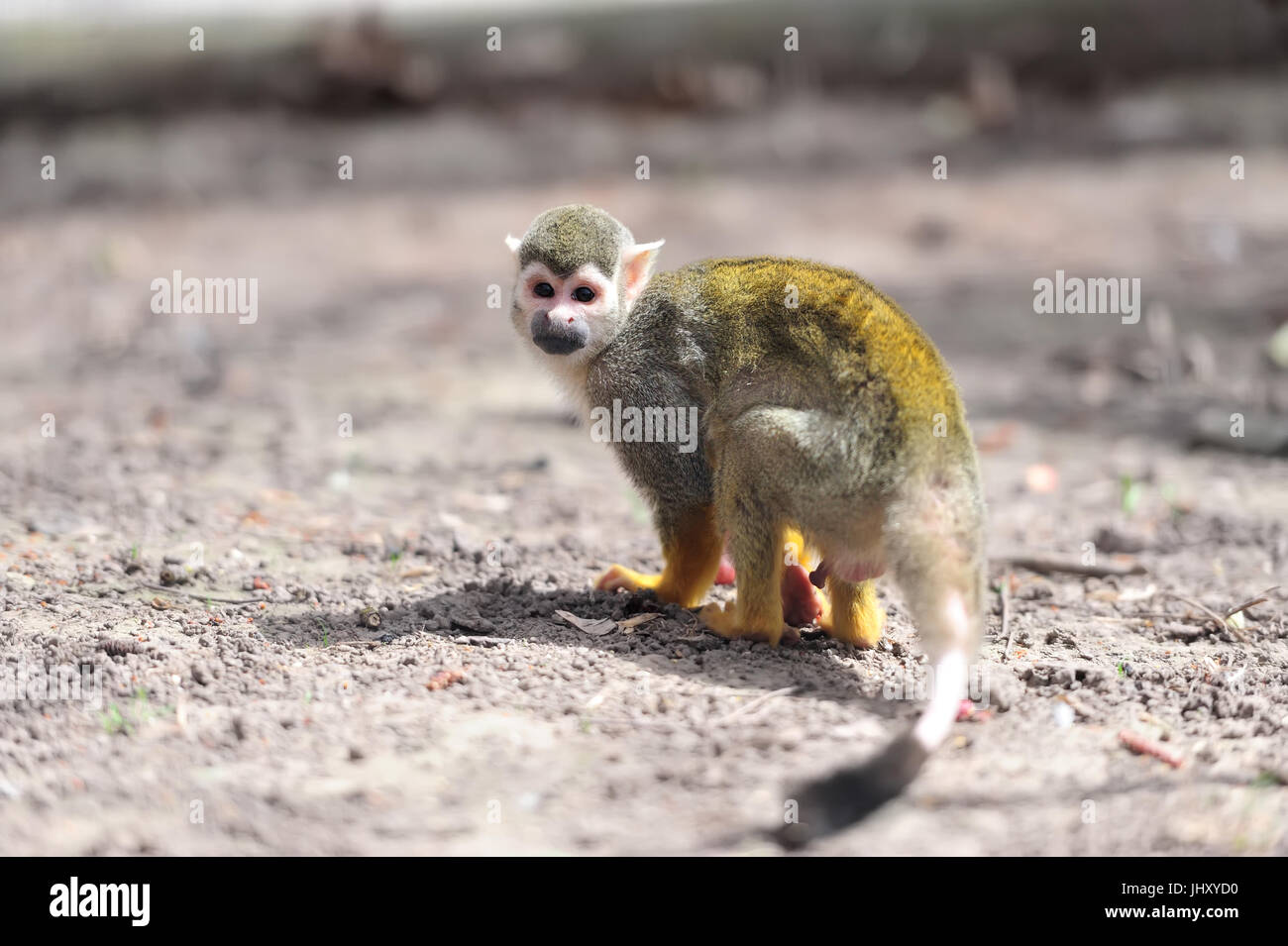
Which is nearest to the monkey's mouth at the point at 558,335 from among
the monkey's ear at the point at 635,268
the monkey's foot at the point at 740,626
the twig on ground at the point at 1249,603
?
the monkey's ear at the point at 635,268

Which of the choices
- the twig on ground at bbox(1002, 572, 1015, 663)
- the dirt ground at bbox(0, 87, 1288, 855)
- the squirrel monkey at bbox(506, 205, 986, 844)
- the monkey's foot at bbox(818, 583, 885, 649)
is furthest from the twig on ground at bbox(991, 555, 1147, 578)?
the monkey's foot at bbox(818, 583, 885, 649)

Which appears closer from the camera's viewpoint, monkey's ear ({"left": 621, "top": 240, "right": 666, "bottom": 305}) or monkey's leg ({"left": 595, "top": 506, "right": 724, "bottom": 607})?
monkey's leg ({"left": 595, "top": 506, "right": 724, "bottom": 607})

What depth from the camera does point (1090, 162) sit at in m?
11.0

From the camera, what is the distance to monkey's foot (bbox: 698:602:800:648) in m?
3.88

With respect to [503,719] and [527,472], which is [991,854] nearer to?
[503,719]

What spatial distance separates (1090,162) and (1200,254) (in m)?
1.99

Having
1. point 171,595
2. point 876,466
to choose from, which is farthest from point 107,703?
point 876,466

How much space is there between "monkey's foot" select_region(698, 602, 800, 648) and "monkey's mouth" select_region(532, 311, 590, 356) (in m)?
1.01

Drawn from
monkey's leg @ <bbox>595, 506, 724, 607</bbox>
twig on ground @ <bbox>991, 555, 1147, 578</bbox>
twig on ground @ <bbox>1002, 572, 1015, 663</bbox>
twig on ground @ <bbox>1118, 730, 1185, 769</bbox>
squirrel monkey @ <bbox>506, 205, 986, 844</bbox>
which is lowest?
twig on ground @ <bbox>1118, 730, 1185, 769</bbox>

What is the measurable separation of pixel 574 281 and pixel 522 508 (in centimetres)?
162

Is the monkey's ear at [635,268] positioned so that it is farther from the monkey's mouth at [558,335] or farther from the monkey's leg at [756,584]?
the monkey's leg at [756,584]

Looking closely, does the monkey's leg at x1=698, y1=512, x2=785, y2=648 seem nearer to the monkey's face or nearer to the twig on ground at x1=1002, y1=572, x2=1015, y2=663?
the twig on ground at x1=1002, y1=572, x2=1015, y2=663

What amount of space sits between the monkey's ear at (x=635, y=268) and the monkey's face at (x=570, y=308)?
0.10m

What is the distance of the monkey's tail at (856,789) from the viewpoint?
2.70m
